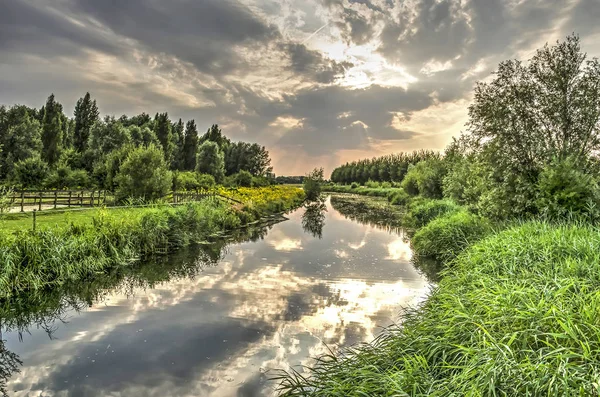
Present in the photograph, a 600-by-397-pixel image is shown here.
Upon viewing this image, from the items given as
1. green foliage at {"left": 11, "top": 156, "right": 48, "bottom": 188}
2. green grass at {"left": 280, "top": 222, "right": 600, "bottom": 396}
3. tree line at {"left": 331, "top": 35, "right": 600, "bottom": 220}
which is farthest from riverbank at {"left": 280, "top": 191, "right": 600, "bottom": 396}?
green foliage at {"left": 11, "top": 156, "right": 48, "bottom": 188}

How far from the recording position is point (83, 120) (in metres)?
62.5

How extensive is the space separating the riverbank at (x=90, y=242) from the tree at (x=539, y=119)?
46.4ft

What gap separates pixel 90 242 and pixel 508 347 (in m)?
12.9

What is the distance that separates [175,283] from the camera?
12133 mm

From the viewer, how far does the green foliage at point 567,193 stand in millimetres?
10038

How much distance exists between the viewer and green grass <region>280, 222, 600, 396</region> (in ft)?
11.1

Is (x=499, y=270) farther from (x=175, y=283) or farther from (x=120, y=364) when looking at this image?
(x=175, y=283)

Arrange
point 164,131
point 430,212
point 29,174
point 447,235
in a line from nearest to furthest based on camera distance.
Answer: point 447,235 < point 430,212 < point 29,174 < point 164,131

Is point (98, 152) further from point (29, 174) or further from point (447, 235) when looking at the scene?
point (447, 235)

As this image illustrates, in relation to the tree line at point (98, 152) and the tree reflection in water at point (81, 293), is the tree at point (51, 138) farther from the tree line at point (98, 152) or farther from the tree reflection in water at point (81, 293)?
the tree reflection in water at point (81, 293)

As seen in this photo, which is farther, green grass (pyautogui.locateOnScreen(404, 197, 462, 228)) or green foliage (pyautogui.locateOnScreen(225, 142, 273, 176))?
green foliage (pyautogui.locateOnScreen(225, 142, 273, 176))

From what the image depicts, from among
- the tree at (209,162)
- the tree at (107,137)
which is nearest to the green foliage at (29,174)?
the tree at (107,137)

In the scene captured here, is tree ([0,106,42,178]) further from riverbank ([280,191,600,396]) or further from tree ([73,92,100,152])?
riverbank ([280,191,600,396])

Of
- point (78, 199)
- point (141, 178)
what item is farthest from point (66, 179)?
point (141, 178)
